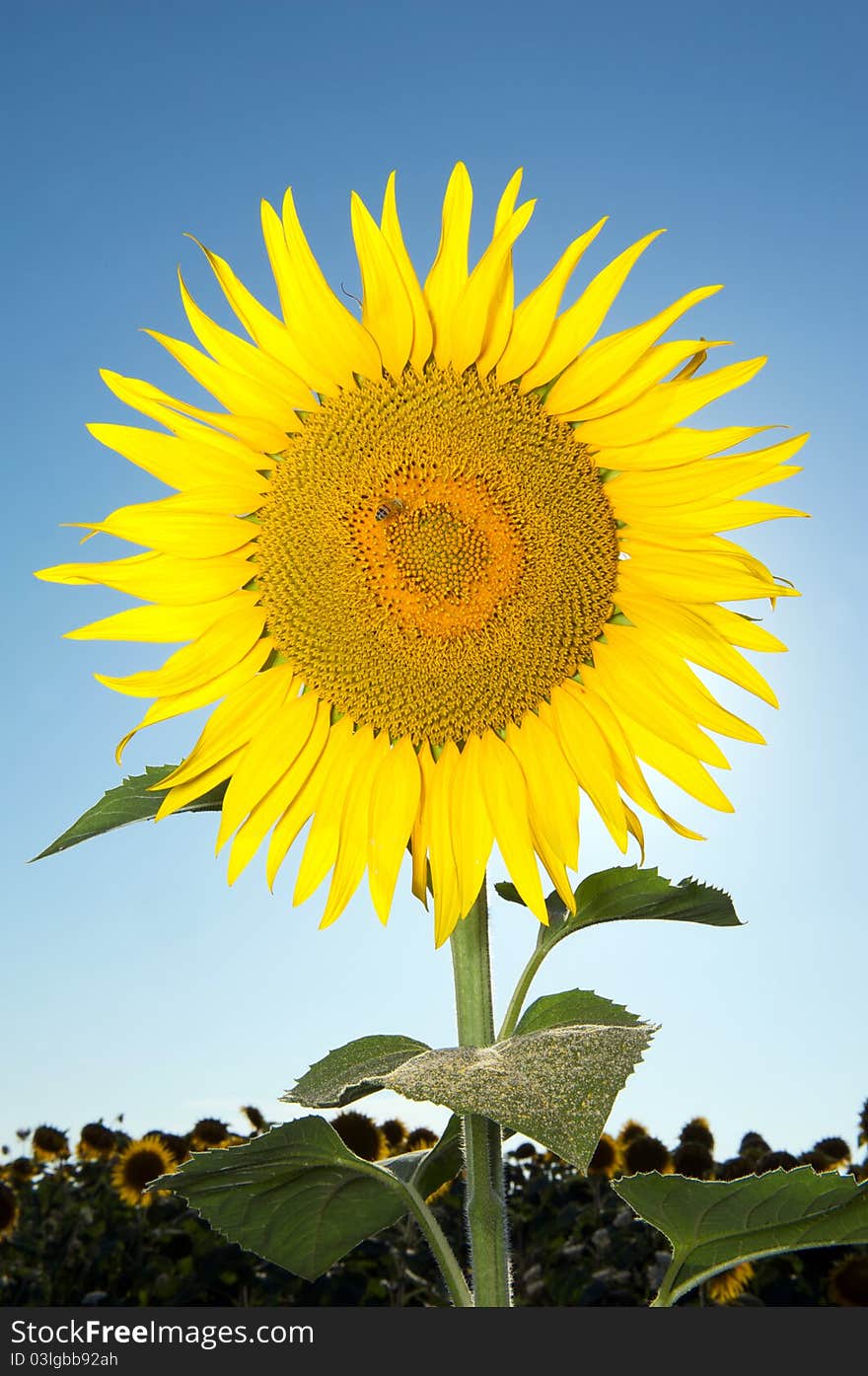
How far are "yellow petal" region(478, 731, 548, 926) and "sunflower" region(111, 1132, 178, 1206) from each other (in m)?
4.71

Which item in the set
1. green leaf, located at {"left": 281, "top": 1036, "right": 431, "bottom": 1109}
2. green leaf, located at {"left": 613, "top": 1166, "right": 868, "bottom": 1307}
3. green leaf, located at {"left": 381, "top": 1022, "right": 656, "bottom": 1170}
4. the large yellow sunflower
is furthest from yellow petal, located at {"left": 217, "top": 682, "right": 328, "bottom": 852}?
green leaf, located at {"left": 613, "top": 1166, "right": 868, "bottom": 1307}

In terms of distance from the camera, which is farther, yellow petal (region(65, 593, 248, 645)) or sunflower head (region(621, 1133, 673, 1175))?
sunflower head (region(621, 1133, 673, 1175))

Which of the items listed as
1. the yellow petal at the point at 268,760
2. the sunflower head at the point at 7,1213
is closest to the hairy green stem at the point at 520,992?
the yellow petal at the point at 268,760

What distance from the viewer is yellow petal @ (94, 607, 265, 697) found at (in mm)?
2625

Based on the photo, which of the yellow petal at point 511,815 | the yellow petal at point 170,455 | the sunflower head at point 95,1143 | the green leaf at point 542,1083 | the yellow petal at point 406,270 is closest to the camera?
the green leaf at point 542,1083

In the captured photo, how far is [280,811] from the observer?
2715mm

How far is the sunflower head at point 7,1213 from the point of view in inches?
249

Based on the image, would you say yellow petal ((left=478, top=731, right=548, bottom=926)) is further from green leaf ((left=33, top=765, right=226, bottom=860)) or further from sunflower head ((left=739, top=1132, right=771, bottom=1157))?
sunflower head ((left=739, top=1132, right=771, bottom=1157))

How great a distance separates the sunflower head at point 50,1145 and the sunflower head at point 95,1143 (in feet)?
0.51

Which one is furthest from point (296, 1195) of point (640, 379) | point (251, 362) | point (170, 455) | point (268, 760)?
point (640, 379)

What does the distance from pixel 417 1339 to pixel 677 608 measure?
1518 millimetres

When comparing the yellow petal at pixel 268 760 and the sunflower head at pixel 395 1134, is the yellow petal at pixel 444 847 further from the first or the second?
the sunflower head at pixel 395 1134

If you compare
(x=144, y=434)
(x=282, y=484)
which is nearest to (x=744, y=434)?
(x=282, y=484)

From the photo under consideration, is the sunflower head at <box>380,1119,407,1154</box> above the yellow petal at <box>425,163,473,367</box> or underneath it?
underneath
